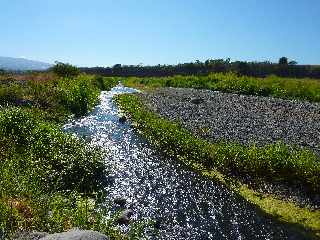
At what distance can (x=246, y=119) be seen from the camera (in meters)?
37.1

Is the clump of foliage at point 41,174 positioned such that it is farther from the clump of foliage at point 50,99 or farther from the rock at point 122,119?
the rock at point 122,119

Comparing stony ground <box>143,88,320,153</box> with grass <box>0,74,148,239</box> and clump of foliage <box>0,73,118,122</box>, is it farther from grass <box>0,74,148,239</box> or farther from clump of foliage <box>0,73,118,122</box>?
grass <box>0,74,148,239</box>

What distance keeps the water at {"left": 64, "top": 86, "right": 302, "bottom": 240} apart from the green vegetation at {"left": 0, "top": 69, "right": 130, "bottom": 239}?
4.69ft

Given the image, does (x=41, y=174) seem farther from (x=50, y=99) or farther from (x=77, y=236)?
(x=50, y=99)

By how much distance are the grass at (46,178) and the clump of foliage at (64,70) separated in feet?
114

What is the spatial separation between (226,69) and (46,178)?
10558 cm

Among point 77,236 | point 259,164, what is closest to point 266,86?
point 259,164

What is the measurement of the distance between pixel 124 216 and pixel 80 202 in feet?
6.79

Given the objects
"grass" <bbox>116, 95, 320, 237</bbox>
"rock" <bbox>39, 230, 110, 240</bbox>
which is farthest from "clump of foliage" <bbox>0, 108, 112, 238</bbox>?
"grass" <bbox>116, 95, 320, 237</bbox>

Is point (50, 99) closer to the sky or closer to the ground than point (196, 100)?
closer to the sky

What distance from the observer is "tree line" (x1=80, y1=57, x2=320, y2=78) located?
10900 cm

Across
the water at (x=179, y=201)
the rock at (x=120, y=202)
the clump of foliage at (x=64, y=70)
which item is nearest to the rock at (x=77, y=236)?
the water at (x=179, y=201)

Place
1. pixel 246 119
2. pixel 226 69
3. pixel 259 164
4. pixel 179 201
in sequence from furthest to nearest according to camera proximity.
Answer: pixel 226 69, pixel 246 119, pixel 259 164, pixel 179 201

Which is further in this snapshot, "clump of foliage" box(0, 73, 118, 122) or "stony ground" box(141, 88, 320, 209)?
"clump of foliage" box(0, 73, 118, 122)
